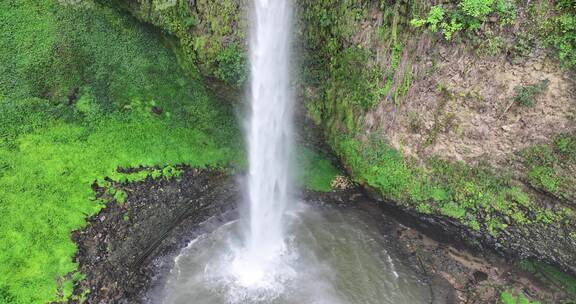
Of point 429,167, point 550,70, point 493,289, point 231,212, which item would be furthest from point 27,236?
point 550,70

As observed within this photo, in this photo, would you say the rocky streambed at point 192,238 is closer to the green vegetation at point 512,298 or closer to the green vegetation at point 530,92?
the green vegetation at point 512,298

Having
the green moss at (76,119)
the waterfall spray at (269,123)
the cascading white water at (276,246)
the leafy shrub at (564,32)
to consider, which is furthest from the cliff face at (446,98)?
the green moss at (76,119)

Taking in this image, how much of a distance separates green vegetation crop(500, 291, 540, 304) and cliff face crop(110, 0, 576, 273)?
113cm

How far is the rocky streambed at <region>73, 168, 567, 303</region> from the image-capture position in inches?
397

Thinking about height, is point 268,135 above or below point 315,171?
above

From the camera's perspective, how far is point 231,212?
499 inches

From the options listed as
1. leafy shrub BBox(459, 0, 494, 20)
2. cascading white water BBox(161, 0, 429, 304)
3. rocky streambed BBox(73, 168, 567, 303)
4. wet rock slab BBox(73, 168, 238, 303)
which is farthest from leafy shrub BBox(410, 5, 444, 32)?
wet rock slab BBox(73, 168, 238, 303)

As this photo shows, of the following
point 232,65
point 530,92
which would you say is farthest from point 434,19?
point 232,65

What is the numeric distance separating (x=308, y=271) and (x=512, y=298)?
5.53 m

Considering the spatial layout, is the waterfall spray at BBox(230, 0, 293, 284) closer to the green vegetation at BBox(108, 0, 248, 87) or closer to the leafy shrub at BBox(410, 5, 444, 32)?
the green vegetation at BBox(108, 0, 248, 87)

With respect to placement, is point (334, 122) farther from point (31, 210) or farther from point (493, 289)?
point (31, 210)

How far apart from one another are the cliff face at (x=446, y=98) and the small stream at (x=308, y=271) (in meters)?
1.77

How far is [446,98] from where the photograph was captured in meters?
10.2

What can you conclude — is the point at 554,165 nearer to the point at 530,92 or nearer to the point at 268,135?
the point at 530,92
